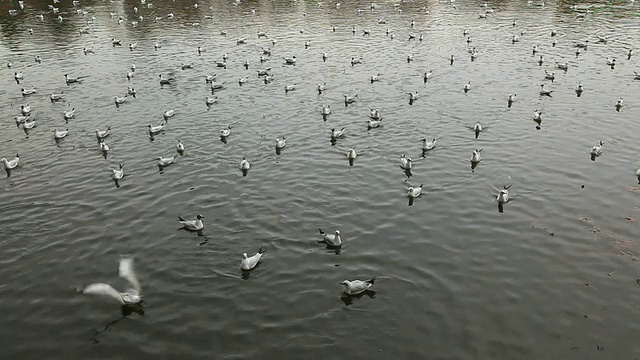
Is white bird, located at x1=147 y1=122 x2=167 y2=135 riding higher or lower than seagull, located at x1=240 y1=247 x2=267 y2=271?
higher

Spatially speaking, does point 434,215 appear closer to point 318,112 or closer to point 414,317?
point 414,317

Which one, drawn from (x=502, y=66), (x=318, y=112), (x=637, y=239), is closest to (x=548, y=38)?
(x=502, y=66)

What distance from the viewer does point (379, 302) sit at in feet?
59.4

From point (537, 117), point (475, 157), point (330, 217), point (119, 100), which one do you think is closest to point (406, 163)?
point (475, 157)

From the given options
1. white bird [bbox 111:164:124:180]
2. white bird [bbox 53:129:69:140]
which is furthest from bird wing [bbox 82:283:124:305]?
white bird [bbox 53:129:69:140]

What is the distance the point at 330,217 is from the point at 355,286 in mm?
5668

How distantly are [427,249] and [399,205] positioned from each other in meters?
3.80

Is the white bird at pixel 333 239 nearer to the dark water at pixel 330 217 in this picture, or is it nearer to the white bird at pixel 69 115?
the dark water at pixel 330 217

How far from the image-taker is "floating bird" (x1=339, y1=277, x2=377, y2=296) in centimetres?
1822

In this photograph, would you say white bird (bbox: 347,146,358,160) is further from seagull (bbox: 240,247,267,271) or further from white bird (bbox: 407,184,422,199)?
seagull (bbox: 240,247,267,271)

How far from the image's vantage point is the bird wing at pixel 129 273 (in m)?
19.1

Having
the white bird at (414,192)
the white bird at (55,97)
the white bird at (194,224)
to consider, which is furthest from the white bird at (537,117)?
the white bird at (55,97)

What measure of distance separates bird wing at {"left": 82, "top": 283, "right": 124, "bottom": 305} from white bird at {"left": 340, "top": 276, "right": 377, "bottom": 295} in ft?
25.1

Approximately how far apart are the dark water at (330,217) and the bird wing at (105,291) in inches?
15.3
